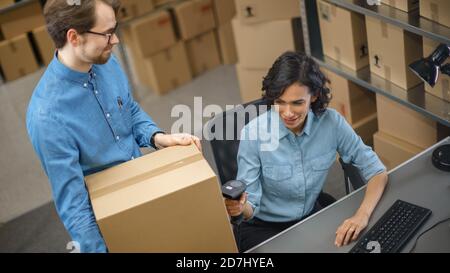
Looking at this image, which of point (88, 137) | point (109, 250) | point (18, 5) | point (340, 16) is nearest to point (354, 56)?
point (340, 16)

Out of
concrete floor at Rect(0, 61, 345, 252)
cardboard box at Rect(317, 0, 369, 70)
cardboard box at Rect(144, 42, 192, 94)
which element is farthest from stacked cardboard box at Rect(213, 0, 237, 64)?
cardboard box at Rect(317, 0, 369, 70)

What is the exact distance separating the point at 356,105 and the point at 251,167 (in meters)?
1.25

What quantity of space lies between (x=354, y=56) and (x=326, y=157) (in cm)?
95

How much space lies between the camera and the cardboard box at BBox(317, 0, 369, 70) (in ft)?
8.98

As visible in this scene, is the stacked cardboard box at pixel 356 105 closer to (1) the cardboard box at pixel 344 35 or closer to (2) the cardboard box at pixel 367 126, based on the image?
(2) the cardboard box at pixel 367 126

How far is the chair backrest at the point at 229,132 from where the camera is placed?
214cm

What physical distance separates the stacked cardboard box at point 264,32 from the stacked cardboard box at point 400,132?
705 millimetres

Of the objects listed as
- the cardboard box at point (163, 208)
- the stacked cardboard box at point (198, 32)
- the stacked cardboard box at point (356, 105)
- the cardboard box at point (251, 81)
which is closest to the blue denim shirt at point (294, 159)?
the cardboard box at point (163, 208)

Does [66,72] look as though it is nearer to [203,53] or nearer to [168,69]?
[168,69]

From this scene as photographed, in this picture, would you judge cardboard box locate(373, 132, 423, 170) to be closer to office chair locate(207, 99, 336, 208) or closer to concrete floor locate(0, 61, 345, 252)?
concrete floor locate(0, 61, 345, 252)

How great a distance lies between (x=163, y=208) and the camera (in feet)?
4.74

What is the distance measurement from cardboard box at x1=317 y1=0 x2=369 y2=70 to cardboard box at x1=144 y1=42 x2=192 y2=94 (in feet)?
→ 5.22

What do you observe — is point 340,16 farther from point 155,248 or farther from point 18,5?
point 18,5

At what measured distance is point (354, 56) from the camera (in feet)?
9.24
